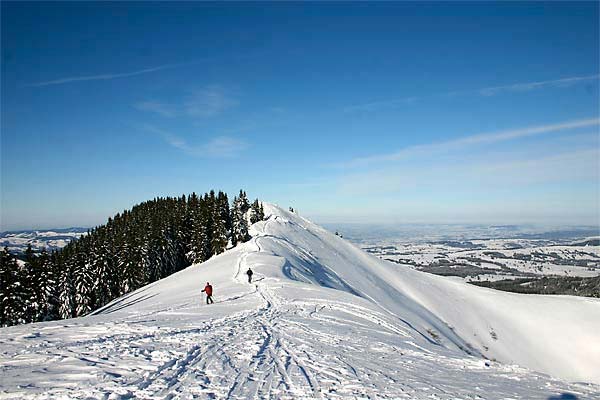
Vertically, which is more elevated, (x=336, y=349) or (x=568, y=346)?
(x=336, y=349)

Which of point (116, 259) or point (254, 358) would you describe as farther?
point (116, 259)

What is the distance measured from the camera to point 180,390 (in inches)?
296

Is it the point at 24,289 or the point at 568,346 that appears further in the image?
the point at 568,346

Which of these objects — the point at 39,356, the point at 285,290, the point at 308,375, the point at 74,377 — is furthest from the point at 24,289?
the point at 308,375

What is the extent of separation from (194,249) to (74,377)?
5516cm

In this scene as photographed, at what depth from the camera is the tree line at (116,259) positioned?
133ft

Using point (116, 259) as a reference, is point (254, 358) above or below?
above

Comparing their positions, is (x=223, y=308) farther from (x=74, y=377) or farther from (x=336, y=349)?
(x=74, y=377)

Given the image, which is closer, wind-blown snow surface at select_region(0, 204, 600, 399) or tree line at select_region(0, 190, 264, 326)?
wind-blown snow surface at select_region(0, 204, 600, 399)

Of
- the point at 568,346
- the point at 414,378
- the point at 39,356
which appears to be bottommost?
the point at 568,346

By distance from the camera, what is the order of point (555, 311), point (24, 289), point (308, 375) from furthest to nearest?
point (555, 311) → point (24, 289) → point (308, 375)

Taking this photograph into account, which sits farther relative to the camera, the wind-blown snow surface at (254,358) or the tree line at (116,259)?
the tree line at (116,259)

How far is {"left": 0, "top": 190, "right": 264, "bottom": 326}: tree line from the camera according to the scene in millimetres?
40594

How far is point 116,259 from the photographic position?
5622 centimetres
